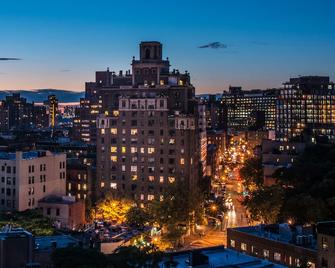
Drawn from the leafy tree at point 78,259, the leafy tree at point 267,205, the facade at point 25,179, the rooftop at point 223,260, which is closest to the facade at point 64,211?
the facade at point 25,179

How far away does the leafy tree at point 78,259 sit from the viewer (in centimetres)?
3328

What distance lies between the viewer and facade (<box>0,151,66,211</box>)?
7244 cm

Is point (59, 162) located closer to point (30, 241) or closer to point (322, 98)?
point (30, 241)

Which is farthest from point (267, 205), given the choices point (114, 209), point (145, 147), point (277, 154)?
point (277, 154)

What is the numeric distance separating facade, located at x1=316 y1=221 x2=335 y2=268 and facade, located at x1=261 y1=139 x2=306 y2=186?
160ft

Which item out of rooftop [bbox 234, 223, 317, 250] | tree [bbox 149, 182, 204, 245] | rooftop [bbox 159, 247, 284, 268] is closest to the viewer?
rooftop [bbox 159, 247, 284, 268]

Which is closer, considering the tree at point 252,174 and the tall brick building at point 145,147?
the tall brick building at point 145,147

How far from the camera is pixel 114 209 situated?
78.1 meters

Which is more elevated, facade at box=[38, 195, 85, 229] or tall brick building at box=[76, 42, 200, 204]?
tall brick building at box=[76, 42, 200, 204]

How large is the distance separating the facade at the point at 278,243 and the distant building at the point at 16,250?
66.7 ft

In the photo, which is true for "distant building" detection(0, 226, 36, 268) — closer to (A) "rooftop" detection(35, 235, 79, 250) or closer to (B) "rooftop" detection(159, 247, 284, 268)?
(A) "rooftop" detection(35, 235, 79, 250)

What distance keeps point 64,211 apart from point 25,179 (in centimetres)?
637

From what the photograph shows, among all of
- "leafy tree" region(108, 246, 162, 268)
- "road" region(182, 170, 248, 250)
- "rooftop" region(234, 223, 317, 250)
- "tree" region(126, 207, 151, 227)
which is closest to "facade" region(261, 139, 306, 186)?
"road" region(182, 170, 248, 250)

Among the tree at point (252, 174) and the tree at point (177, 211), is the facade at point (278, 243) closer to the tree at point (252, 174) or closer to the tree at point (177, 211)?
the tree at point (177, 211)
